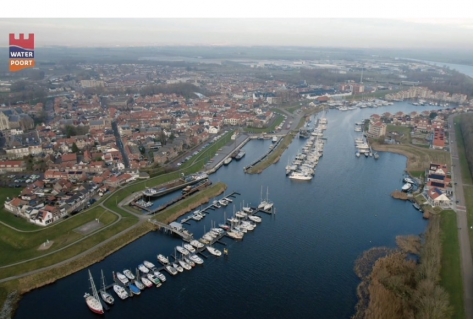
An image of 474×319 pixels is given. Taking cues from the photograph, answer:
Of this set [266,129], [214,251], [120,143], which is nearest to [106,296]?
[214,251]

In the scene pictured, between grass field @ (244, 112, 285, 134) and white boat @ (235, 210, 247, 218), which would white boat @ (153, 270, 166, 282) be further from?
grass field @ (244, 112, 285, 134)

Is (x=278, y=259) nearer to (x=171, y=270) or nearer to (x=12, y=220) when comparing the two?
(x=171, y=270)

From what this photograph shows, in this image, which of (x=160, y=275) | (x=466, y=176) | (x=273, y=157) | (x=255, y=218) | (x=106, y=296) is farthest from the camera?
(x=273, y=157)

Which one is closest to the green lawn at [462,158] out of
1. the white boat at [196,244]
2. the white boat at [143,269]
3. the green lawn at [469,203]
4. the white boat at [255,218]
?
the green lawn at [469,203]

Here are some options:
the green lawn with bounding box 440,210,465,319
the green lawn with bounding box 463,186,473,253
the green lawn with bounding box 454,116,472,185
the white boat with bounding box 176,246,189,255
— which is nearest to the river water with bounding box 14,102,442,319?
the white boat with bounding box 176,246,189,255

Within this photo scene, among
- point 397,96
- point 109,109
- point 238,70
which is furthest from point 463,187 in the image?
point 238,70
